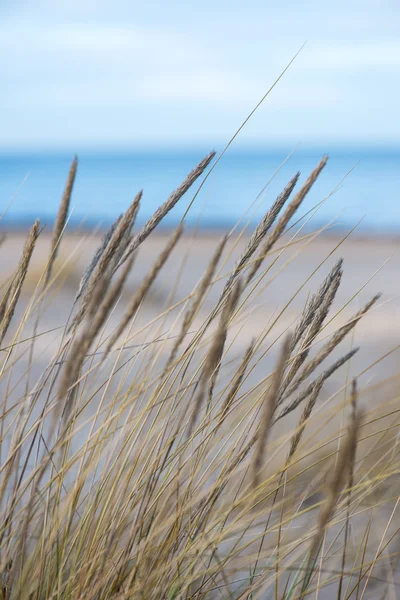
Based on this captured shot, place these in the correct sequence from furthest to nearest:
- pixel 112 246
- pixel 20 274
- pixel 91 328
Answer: pixel 20 274, pixel 112 246, pixel 91 328

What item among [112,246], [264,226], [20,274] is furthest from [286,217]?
[20,274]

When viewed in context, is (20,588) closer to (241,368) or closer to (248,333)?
(241,368)

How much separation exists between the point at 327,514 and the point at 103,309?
0.64 ft

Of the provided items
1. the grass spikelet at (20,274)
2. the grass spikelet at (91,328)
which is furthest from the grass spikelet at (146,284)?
the grass spikelet at (20,274)

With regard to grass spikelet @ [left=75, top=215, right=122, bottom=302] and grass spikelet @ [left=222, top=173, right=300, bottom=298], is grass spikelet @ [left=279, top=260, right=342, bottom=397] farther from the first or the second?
grass spikelet @ [left=75, top=215, right=122, bottom=302]

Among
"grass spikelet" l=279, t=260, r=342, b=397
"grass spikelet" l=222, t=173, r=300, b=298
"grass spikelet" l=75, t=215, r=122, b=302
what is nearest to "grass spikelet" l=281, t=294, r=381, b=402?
"grass spikelet" l=279, t=260, r=342, b=397

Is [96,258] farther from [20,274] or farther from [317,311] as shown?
[317,311]

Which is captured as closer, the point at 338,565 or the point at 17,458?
the point at 17,458

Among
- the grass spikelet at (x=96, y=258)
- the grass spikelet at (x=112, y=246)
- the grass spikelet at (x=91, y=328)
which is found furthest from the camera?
the grass spikelet at (x=96, y=258)

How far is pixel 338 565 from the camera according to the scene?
1203 mm

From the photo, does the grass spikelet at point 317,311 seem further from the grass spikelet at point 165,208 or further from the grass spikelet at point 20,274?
the grass spikelet at point 20,274

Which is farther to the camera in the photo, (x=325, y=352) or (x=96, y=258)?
(x=96, y=258)

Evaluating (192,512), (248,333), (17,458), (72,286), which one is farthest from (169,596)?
(72,286)

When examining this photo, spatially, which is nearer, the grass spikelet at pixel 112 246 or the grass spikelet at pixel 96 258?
the grass spikelet at pixel 112 246
